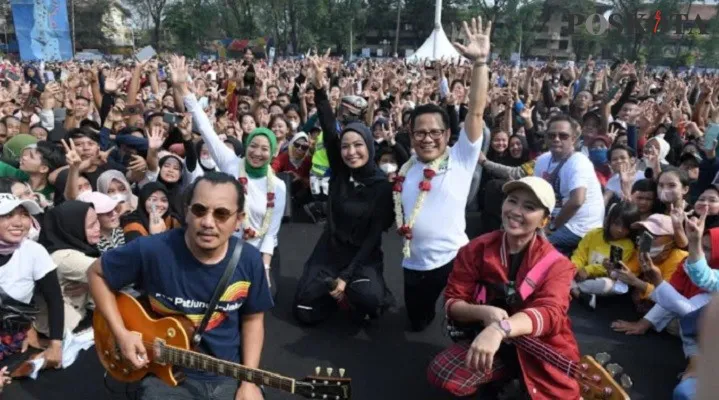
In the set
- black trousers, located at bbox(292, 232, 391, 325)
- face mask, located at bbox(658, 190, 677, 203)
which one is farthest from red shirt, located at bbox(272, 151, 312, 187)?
face mask, located at bbox(658, 190, 677, 203)

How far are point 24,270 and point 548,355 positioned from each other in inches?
124

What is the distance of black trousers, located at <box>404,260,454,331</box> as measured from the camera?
3.86 metres

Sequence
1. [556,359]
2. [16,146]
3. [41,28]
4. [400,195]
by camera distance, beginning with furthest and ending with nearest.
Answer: [41,28], [16,146], [400,195], [556,359]

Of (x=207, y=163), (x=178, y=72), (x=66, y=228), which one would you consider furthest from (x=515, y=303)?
(x=207, y=163)

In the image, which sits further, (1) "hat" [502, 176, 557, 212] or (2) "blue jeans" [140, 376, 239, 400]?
(1) "hat" [502, 176, 557, 212]

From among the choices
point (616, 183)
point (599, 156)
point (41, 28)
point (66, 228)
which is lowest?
point (66, 228)

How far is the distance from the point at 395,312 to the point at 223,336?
2283mm

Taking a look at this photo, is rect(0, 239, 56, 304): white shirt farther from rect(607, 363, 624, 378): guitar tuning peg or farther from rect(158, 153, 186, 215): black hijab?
rect(607, 363, 624, 378): guitar tuning peg

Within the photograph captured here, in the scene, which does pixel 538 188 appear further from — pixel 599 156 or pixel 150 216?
pixel 599 156

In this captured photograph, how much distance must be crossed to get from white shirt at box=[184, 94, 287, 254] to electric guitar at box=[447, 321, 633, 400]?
2.46 meters

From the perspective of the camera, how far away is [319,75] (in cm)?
439

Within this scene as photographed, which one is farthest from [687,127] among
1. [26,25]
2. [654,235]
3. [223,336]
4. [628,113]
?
[26,25]

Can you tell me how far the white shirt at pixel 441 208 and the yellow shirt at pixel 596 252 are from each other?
1580mm

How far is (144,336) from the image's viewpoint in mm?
2525
